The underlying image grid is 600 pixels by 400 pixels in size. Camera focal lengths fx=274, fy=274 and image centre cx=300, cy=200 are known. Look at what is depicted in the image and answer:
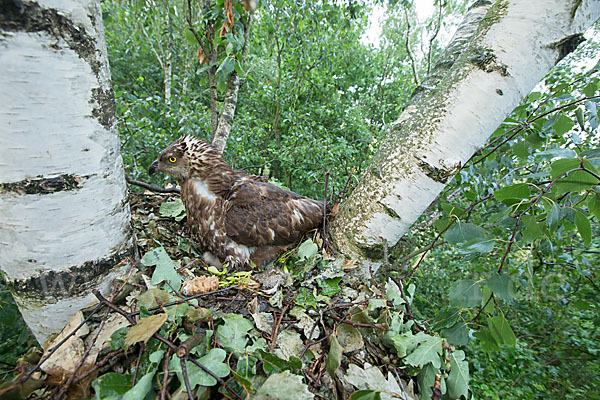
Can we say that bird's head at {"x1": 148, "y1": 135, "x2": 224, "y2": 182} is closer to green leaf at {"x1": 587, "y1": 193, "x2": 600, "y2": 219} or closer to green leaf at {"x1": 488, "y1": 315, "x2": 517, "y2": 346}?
green leaf at {"x1": 488, "y1": 315, "x2": 517, "y2": 346}

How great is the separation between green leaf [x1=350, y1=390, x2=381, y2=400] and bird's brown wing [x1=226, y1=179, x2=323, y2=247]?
1.34 metres

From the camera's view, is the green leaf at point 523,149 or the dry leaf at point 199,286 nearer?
the dry leaf at point 199,286

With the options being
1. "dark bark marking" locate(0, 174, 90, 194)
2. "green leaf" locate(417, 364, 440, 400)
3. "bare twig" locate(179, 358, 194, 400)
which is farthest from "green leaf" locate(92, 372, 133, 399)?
"green leaf" locate(417, 364, 440, 400)

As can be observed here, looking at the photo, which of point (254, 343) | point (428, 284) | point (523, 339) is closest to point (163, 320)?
point (254, 343)

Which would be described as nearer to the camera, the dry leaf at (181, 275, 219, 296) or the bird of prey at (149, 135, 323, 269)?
the dry leaf at (181, 275, 219, 296)

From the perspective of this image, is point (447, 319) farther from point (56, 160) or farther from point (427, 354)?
point (56, 160)

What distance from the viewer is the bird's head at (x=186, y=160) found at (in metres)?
2.31

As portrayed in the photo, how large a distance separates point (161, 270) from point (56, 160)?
22.0 inches

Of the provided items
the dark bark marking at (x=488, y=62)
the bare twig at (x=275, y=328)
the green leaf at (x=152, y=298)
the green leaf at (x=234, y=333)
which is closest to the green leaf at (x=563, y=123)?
the dark bark marking at (x=488, y=62)

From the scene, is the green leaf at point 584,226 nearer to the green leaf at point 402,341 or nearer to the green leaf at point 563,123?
the green leaf at point 563,123

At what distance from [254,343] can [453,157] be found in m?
1.22

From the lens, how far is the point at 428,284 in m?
6.96

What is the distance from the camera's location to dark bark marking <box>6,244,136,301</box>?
1.02 metres

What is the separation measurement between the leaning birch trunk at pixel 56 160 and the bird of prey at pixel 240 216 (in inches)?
37.3
